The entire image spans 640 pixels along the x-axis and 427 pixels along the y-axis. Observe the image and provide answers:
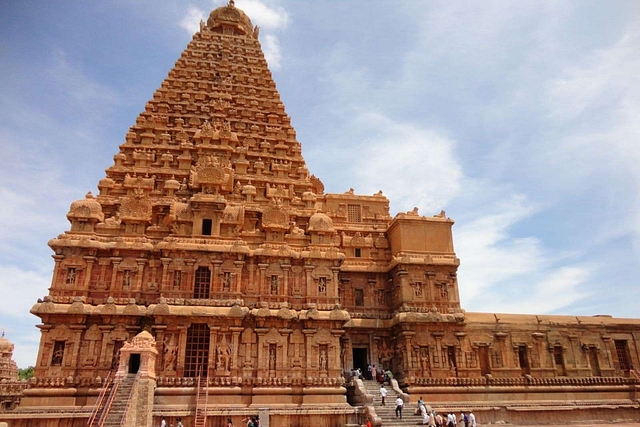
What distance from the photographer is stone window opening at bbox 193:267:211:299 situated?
28047 mm

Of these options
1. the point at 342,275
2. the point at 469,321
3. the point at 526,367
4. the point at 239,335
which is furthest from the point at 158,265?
the point at 526,367

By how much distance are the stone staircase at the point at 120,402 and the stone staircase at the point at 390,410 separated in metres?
12.7

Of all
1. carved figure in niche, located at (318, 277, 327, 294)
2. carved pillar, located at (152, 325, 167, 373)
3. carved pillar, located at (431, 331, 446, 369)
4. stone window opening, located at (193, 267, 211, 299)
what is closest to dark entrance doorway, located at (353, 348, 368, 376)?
carved pillar, located at (431, 331, 446, 369)

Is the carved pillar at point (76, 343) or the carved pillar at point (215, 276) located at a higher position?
the carved pillar at point (215, 276)

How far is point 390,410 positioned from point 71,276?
19427 mm

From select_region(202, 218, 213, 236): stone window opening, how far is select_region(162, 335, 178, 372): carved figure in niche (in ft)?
21.3

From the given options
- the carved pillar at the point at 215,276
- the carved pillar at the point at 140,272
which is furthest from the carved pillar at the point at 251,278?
the carved pillar at the point at 140,272

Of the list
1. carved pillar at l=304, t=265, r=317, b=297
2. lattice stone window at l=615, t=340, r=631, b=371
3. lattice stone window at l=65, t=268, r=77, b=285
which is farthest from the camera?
lattice stone window at l=615, t=340, r=631, b=371

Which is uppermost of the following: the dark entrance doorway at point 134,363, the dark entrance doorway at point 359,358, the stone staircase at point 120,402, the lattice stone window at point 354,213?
the lattice stone window at point 354,213

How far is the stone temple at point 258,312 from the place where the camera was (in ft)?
84.2

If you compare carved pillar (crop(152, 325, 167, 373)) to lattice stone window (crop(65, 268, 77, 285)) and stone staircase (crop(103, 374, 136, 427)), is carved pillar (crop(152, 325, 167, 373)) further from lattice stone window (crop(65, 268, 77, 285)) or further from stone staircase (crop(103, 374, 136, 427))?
lattice stone window (crop(65, 268, 77, 285))

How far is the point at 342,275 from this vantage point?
109ft

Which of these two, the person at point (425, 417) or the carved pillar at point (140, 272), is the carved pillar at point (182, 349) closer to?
the carved pillar at point (140, 272)

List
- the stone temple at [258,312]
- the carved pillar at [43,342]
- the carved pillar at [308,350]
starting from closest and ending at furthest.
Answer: the carved pillar at [43,342] < the stone temple at [258,312] < the carved pillar at [308,350]
